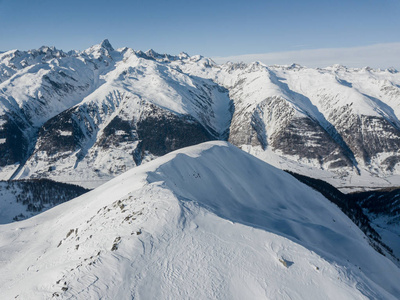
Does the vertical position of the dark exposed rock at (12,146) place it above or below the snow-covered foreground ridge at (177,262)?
below

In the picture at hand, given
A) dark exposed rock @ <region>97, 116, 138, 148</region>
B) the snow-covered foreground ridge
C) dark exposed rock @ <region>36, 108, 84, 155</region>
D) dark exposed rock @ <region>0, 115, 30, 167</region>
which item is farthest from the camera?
dark exposed rock @ <region>97, 116, 138, 148</region>

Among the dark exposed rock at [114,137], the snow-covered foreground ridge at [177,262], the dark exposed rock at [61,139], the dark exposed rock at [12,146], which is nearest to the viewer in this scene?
the snow-covered foreground ridge at [177,262]

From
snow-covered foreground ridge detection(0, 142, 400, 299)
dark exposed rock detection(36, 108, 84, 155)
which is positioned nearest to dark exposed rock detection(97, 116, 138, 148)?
dark exposed rock detection(36, 108, 84, 155)

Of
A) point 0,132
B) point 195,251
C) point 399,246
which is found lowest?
point 399,246

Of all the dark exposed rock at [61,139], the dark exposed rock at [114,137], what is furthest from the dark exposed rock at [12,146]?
the dark exposed rock at [114,137]

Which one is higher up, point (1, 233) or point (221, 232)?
point (221, 232)

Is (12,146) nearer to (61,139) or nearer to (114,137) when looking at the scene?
(61,139)

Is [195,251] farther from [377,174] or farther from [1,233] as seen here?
[377,174]

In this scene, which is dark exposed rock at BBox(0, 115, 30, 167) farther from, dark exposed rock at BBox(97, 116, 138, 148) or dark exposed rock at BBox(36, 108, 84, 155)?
dark exposed rock at BBox(97, 116, 138, 148)

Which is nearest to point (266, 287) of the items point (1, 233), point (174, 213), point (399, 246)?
point (174, 213)

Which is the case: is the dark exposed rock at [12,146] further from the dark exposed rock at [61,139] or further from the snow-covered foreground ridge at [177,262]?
the snow-covered foreground ridge at [177,262]

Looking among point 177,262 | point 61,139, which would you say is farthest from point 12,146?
point 177,262
